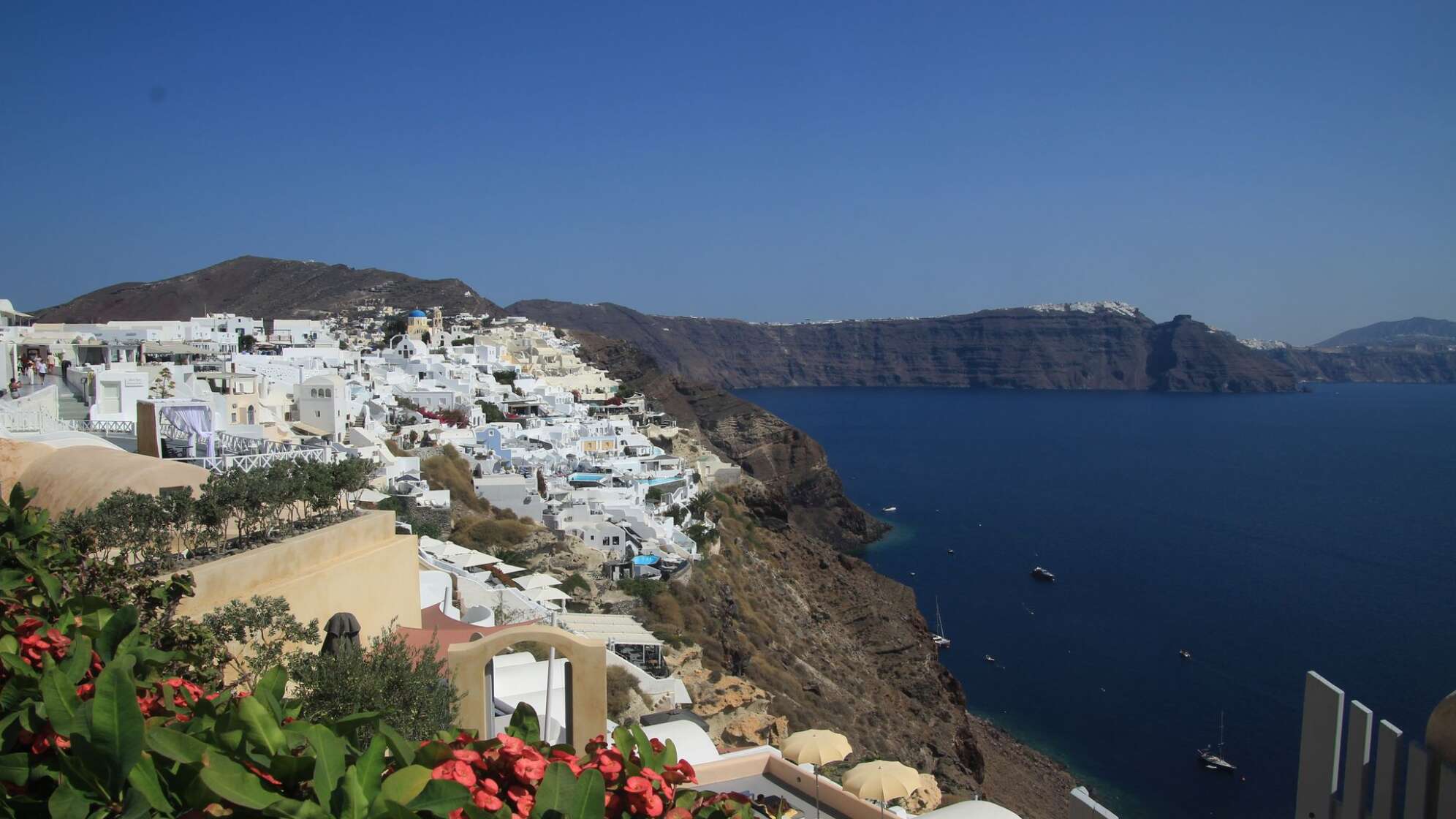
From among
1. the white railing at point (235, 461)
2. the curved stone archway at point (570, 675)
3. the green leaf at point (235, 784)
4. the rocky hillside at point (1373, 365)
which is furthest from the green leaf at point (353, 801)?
the rocky hillside at point (1373, 365)

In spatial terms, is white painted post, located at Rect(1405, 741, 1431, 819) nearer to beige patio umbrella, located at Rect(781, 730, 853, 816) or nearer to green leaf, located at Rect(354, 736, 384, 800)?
green leaf, located at Rect(354, 736, 384, 800)

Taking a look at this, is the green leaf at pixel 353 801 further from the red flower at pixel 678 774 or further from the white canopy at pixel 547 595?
the white canopy at pixel 547 595

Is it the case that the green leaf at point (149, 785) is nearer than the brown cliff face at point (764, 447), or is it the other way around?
the green leaf at point (149, 785)

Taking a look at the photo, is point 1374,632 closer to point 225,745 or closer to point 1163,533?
point 1163,533

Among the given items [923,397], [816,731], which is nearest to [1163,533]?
[816,731]

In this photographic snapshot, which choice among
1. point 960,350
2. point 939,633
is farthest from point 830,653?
point 960,350

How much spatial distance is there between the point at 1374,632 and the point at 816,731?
28.8 m

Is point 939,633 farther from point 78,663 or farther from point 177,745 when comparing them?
point 177,745

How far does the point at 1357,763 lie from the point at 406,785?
2670mm

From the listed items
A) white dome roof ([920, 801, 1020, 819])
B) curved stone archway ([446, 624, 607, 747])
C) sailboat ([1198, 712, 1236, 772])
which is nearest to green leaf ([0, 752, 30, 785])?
curved stone archway ([446, 624, 607, 747])

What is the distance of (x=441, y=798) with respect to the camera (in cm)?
181

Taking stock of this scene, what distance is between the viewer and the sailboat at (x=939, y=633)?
93.5 feet

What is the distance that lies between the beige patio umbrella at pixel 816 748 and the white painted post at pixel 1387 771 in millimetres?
4463

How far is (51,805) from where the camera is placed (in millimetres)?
1726
